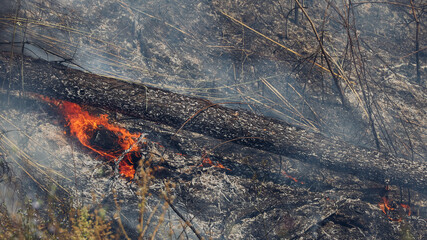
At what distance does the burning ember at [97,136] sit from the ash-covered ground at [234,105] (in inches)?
4.7

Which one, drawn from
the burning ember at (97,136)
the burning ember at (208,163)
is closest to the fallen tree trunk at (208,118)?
the burning ember at (97,136)

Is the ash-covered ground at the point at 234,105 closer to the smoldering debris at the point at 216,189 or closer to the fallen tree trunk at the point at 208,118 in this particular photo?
the smoldering debris at the point at 216,189

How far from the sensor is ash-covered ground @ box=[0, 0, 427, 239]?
314 cm

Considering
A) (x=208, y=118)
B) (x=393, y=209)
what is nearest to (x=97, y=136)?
(x=208, y=118)

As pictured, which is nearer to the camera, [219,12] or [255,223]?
[255,223]

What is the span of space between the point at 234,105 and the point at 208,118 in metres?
0.85

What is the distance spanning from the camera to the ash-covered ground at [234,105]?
10.3 feet

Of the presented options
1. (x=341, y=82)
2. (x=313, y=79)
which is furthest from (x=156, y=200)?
(x=341, y=82)

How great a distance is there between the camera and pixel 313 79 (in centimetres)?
397

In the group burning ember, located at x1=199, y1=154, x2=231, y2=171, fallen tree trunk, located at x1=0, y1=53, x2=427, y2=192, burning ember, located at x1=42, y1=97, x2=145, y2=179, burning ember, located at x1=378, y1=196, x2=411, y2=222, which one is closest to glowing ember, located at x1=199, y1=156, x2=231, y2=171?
burning ember, located at x1=199, y1=154, x2=231, y2=171

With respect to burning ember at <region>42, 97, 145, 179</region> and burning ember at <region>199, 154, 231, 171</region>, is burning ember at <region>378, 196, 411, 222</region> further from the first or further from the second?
burning ember at <region>42, 97, 145, 179</region>

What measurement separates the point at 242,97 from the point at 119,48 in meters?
1.98

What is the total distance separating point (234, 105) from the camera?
369 cm

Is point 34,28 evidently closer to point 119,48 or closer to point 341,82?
point 119,48
